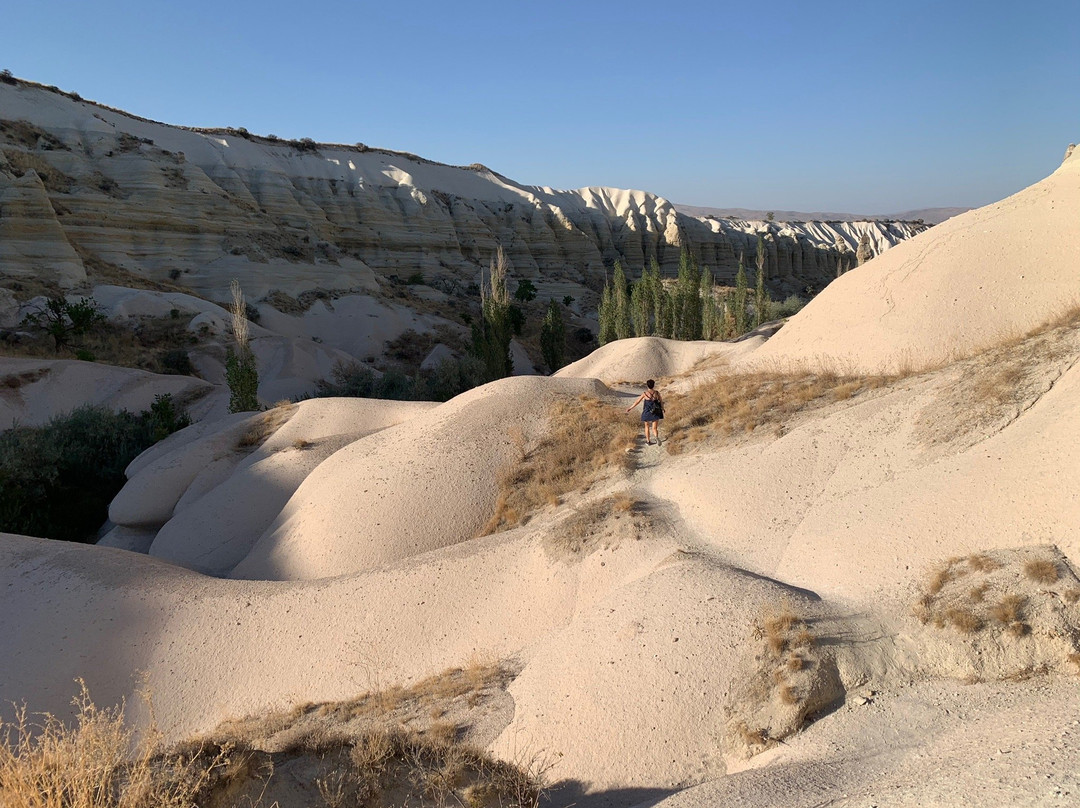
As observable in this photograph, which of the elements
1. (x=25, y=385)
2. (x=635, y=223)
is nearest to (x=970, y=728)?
(x=25, y=385)

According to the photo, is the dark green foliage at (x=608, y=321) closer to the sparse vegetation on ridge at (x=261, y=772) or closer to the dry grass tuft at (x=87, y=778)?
the sparse vegetation on ridge at (x=261, y=772)

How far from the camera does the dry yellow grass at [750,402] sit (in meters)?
10.6

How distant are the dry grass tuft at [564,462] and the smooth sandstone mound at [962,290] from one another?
3.75 meters

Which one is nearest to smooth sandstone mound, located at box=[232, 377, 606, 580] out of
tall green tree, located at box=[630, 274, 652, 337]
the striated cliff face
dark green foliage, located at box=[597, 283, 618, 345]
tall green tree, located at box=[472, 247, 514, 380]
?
tall green tree, located at box=[472, 247, 514, 380]

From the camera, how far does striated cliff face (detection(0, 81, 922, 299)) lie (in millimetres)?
34219

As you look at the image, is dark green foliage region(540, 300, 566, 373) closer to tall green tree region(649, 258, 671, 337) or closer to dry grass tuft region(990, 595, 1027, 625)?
tall green tree region(649, 258, 671, 337)

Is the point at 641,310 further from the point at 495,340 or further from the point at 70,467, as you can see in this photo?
the point at 70,467

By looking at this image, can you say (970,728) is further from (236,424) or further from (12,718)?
(236,424)

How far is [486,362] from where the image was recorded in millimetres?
27781

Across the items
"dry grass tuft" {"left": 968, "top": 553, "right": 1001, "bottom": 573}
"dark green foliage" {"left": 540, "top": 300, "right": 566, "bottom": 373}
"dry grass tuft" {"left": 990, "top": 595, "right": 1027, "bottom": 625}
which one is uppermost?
"dark green foliage" {"left": 540, "top": 300, "right": 566, "bottom": 373}

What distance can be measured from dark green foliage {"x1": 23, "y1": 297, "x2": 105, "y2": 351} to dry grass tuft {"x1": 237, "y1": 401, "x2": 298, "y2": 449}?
15.2 m

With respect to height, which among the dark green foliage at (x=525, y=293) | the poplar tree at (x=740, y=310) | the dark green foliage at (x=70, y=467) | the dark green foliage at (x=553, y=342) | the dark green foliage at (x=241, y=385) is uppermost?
the dark green foliage at (x=525, y=293)

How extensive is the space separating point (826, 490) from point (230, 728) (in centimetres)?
707

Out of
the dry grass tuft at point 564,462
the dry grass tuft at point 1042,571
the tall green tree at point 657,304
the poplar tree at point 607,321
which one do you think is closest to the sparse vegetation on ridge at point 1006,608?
the dry grass tuft at point 1042,571
